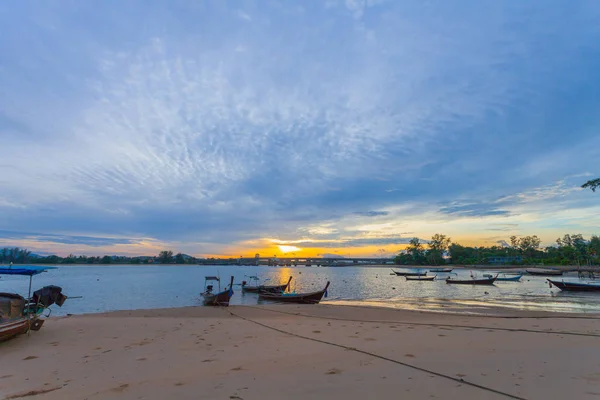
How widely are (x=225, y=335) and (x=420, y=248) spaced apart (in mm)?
188374

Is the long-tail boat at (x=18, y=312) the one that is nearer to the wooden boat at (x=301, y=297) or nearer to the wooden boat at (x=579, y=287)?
the wooden boat at (x=301, y=297)

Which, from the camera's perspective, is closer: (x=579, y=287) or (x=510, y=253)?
(x=579, y=287)

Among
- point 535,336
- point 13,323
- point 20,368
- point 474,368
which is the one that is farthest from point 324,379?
point 13,323

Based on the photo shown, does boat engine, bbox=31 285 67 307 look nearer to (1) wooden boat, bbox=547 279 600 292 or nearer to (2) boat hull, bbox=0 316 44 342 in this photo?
(2) boat hull, bbox=0 316 44 342

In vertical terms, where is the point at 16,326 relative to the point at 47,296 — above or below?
below

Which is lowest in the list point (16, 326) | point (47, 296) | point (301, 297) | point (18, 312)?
point (301, 297)

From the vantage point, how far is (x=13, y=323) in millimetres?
11203

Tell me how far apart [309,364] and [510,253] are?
567 feet

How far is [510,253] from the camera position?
148125 millimetres

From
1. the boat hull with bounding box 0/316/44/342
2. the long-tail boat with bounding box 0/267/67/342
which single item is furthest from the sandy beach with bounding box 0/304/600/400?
the long-tail boat with bounding box 0/267/67/342

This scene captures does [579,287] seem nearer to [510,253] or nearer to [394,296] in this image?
[394,296]

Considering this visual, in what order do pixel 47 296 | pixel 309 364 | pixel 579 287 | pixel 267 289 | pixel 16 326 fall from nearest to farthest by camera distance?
pixel 309 364
pixel 16 326
pixel 47 296
pixel 579 287
pixel 267 289

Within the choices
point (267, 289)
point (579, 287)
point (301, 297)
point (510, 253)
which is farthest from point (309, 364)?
point (510, 253)

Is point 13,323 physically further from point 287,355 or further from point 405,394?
point 405,394
